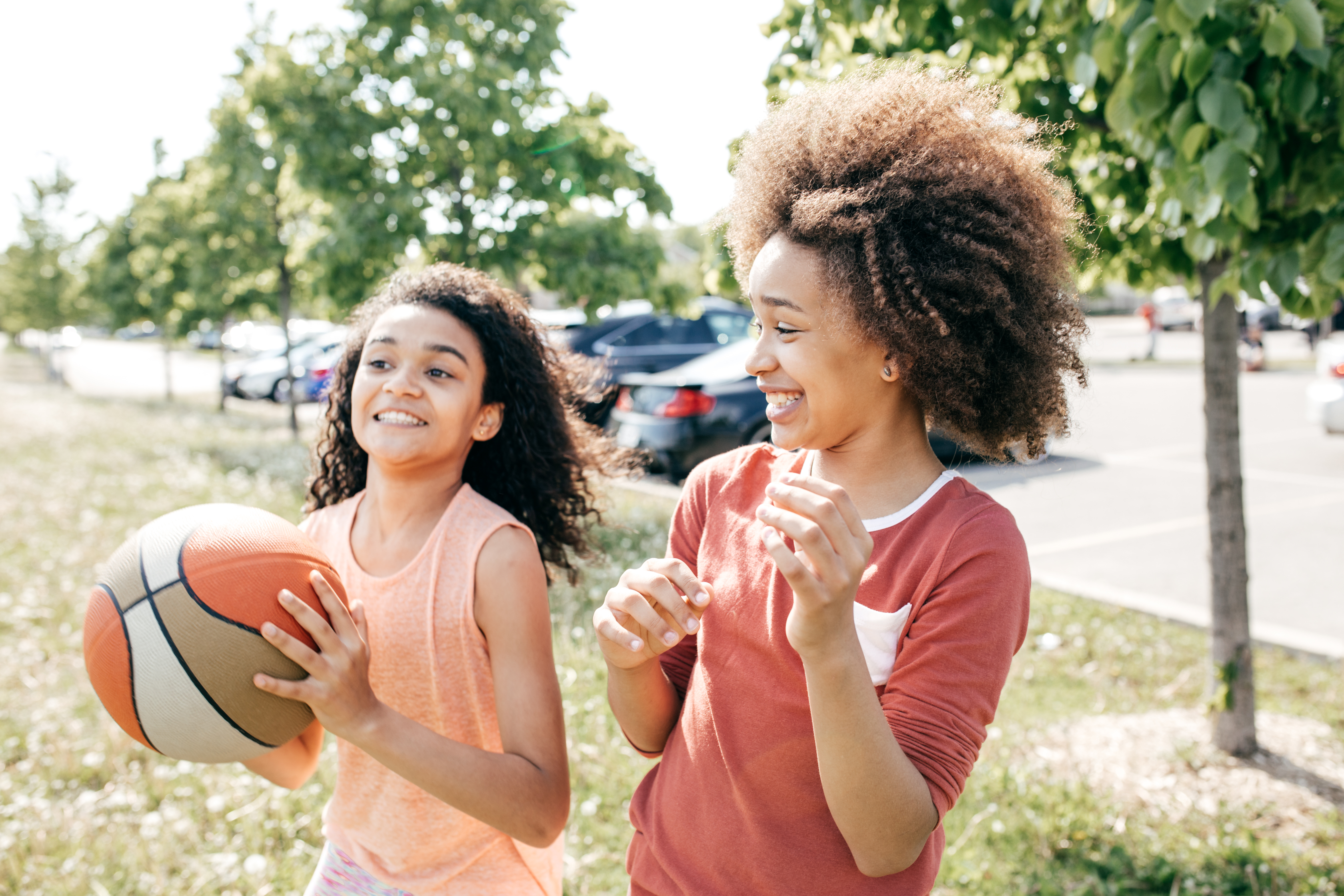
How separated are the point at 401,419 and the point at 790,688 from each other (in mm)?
1054

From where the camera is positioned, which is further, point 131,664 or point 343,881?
point 343,881

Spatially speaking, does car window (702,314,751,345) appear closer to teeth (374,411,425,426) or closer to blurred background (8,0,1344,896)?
blurred background (8,0,1344,896)

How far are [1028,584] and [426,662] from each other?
46.6 inches

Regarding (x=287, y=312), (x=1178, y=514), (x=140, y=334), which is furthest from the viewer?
(x=140, y=334)

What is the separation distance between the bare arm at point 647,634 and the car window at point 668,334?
1020 centimetres

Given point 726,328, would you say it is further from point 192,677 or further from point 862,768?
point 862,768

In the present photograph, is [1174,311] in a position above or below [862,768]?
above

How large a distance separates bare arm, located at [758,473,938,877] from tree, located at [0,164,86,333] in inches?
1512

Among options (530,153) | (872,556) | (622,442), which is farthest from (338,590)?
(530,153)

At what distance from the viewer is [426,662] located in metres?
1.88

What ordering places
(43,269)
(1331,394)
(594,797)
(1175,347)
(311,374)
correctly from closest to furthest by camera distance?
(594,797) → (1331,394) → (311,374) → (1175,347) → (43,269)

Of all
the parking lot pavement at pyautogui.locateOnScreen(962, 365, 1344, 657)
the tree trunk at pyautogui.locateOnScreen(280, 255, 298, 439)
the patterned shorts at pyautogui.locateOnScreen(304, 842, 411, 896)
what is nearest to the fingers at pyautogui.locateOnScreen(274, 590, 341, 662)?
the patterned shorts at pyautogui.locateOnScreen(304, 842, 411, 896)

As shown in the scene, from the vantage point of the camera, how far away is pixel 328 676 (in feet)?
5.37

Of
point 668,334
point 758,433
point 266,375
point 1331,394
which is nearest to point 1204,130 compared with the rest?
point 758,433
